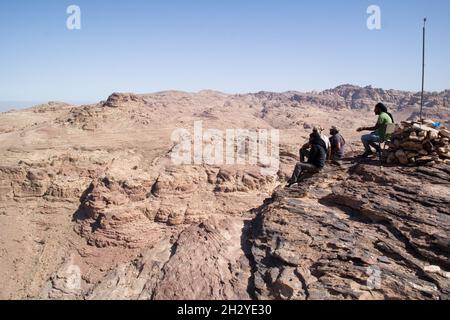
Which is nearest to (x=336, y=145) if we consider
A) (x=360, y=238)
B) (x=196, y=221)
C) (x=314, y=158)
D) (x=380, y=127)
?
(x=314, y=158)

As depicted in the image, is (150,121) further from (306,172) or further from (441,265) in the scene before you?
(441,265)

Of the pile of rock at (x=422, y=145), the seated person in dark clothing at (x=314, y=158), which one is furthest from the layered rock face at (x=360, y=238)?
the seated person in dark clothing at (x=314, y=158)

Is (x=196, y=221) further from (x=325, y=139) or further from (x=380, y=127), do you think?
(x=380, y=127)

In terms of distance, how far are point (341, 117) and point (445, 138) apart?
63167 mm

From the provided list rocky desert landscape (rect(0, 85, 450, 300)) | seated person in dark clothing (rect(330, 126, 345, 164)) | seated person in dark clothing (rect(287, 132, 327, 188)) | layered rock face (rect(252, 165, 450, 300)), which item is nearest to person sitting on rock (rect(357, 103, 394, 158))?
rocky desert landscape (rect(0, 85, 450, 300))

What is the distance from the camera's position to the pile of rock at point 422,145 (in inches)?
265

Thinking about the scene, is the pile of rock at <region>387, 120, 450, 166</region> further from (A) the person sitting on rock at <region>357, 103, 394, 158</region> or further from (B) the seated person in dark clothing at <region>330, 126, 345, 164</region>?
(B) the seated person in dark clothing at <region>330, 126, 345, 164</region>

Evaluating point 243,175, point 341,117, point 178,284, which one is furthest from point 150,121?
point 341,117

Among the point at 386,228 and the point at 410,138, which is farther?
the point at 410,138

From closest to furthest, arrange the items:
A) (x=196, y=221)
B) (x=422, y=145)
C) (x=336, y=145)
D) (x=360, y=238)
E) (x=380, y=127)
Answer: (x=360, y=238) → (x=422, y=145) → (x=380, y=127) → (x=336, y=145) → (x=196, y=221)

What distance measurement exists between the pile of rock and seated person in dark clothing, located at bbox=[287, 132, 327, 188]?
1.64 m

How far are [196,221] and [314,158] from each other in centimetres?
957

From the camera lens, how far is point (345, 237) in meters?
5.77

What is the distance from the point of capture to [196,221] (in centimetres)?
1630
